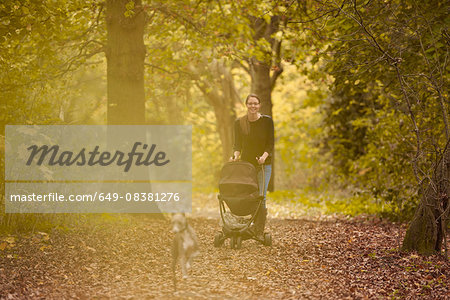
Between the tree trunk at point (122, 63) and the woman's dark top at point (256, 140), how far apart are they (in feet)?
9.52

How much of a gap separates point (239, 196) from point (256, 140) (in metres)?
0.99

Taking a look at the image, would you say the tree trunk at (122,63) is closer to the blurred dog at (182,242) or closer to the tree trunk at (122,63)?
the tree trunk at (122,63)

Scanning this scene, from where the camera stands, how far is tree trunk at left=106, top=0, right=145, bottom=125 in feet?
33.8

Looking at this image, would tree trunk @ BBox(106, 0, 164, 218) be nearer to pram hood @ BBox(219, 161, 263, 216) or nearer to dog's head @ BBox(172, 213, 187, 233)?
pram hood @ BBox(219, 161, 263, 216)

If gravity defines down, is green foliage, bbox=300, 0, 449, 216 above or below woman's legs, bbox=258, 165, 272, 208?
above

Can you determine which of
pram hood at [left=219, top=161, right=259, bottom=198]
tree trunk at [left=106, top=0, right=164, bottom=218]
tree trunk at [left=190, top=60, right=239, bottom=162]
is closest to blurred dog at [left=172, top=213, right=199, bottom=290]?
pram hood at [left=219, top=161, right=259, bottom=198]

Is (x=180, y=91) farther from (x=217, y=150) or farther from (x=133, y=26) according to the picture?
(x=217, y=150)

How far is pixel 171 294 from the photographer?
5875mm

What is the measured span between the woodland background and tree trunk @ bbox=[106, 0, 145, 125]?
0.8 inches

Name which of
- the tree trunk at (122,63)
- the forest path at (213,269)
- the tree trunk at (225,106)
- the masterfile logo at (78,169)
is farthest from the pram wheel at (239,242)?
the tree trunk at (225,106)

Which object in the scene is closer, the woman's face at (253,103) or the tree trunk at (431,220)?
the tree trunk at (431,220)

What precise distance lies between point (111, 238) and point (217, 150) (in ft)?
62.3

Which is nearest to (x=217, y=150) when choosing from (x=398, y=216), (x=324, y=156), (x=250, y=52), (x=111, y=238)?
Answer: (x=324, y=156)

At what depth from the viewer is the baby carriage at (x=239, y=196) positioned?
784 cm
